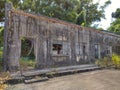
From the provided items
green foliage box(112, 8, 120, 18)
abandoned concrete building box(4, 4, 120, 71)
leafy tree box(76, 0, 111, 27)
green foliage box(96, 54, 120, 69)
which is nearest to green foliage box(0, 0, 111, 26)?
leafy tree box(76, 0, 111, 27)

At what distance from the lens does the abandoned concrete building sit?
10641mm

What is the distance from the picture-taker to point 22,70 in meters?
10.9

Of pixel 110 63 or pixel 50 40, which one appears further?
pixel 110 63

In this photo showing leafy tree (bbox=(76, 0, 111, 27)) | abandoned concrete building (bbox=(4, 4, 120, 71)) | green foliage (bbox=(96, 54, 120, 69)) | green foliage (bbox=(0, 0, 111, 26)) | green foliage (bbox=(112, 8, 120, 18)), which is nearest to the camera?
abandoned concrete building (bbox=(4, 4, 120, 71))

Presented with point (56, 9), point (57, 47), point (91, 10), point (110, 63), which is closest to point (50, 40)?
point (57, 47)

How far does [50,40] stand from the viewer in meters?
12.9

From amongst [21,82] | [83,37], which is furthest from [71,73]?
[83,37]

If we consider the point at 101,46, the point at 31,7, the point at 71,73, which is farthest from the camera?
the point at 31,7

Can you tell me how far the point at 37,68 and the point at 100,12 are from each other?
1107 inches

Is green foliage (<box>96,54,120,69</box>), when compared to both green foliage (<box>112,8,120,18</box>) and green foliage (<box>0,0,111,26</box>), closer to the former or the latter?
green foliage (<box>0,0,111,26</box>)

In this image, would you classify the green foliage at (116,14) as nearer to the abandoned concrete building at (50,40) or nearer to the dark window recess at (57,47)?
the abandoned concrete building at (50,40)

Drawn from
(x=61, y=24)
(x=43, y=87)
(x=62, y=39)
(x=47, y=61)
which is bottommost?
(x=43, y=87)

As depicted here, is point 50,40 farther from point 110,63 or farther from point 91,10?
point 91,10

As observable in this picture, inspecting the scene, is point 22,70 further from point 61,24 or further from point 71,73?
point 61,24
